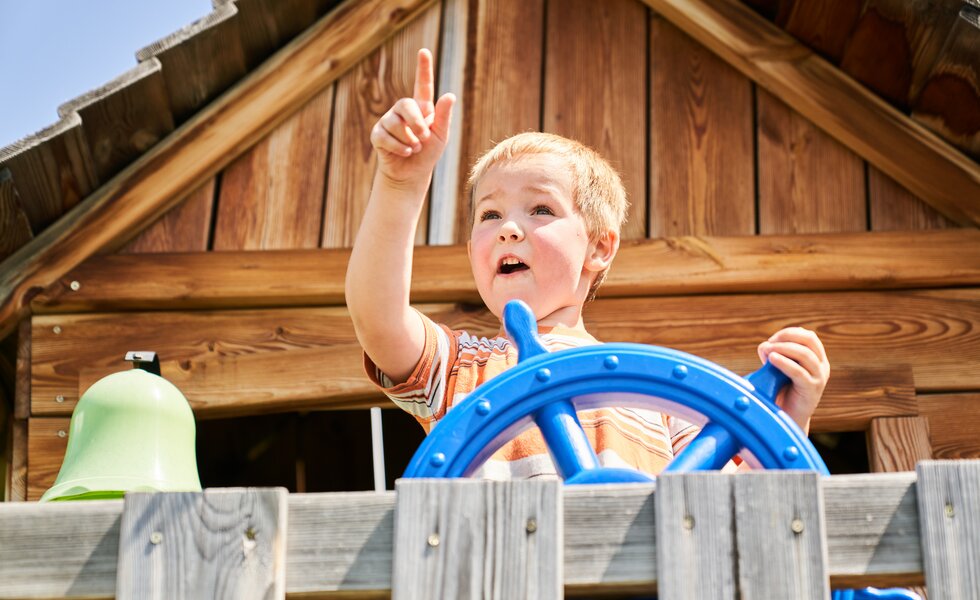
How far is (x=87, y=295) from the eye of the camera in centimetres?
346

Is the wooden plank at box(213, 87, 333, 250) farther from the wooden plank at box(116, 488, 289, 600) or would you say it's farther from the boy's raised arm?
the wooden plank at box(116, 488, 289, 600)

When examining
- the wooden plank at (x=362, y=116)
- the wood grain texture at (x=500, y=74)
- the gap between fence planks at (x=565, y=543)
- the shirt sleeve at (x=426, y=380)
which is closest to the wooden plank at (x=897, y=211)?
the wood grain texture at (x=500, y=74)

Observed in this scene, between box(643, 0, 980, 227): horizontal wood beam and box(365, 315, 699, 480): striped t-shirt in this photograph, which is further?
box(643, 0, 980, 227): horizontal wood beam

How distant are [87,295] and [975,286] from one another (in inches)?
89.6

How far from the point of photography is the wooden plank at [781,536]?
1340mm

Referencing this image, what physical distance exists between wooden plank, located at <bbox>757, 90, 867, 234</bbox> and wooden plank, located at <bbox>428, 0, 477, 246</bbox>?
81 cm

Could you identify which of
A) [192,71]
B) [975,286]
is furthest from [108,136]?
[975,286]

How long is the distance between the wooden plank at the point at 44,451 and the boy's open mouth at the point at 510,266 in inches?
56.7

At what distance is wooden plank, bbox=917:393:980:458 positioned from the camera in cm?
315

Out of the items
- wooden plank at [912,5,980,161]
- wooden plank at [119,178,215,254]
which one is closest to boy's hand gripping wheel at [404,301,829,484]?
wooden plank at [912,5,980,161]

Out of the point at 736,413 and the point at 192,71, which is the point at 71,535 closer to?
the point at 736,413

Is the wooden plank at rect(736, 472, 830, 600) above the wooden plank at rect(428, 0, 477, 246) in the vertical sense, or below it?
below

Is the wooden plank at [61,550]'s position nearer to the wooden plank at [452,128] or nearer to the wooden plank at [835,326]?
the wooden plank at [835,326]

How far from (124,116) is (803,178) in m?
1.80
